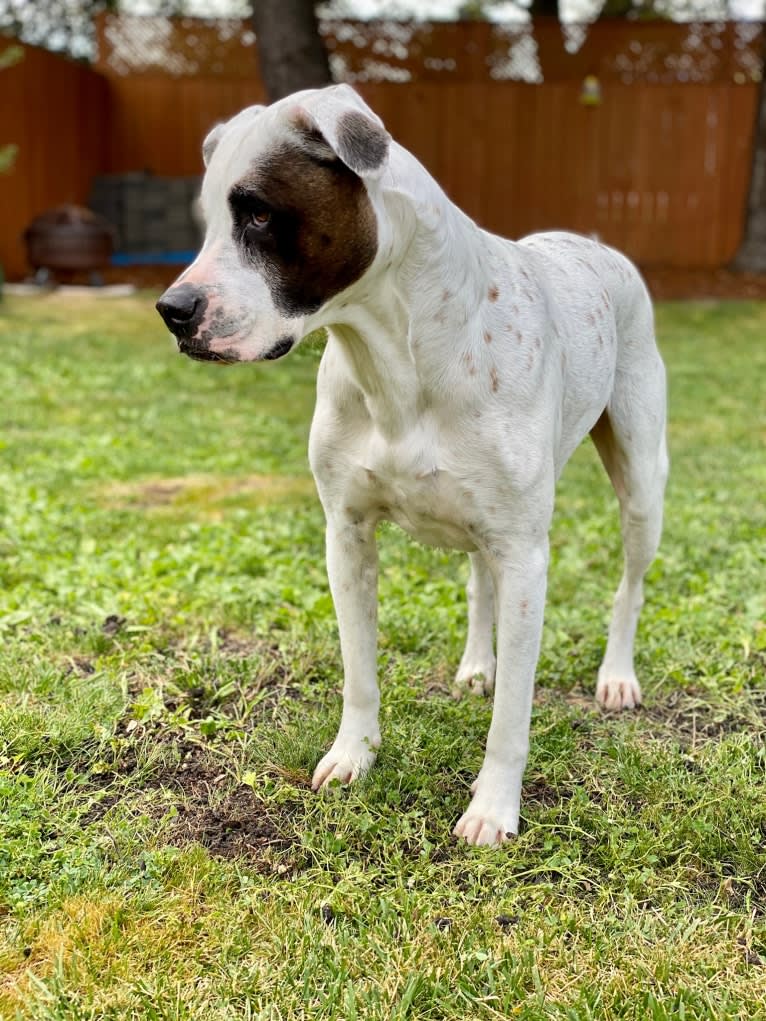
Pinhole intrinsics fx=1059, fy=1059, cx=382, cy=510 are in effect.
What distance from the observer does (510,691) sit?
2721 mm

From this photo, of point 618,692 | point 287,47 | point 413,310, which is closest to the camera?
point 413,310

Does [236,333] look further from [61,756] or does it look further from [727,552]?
[727,552]

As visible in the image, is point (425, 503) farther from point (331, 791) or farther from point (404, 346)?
point (331, 791)

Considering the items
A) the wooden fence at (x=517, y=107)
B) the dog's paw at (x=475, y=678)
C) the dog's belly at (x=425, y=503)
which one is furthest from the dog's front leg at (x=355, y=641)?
the wooden fence at (x=517, y=107)

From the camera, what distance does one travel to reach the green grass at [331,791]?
88.0 inches

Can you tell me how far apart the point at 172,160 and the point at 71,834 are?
14.3m

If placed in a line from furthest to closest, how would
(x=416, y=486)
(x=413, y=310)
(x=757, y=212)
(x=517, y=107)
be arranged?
(x=517, y=107), (x=757, y=212), (x=416, y=486), (x=413, y=310)

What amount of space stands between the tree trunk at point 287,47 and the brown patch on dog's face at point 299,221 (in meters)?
9.56

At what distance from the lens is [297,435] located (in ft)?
23.2

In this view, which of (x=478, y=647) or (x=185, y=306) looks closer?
(x=185, y=306)

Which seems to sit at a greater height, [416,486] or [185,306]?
[185,306]

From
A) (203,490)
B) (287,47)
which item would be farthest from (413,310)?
(287,47)

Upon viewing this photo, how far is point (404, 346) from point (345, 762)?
1215 millimetres

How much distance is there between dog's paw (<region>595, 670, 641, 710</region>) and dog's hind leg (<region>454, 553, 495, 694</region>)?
0.37 meters
